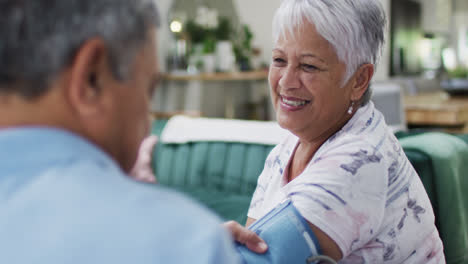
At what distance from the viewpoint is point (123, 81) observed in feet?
1.44

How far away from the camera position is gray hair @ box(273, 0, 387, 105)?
890 millimetres

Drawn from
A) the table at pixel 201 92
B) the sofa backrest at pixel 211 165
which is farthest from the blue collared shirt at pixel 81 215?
the table at pixel 201 92

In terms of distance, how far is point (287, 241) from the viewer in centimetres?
78

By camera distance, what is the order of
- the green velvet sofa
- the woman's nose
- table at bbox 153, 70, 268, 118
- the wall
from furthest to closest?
the wall
table at bbox 153, 70, 268, 118
the green velvet sofa
the woman's nose

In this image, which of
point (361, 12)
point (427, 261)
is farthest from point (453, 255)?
point (361, 12)

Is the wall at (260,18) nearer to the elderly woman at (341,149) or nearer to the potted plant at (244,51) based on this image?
the potted plant at (244,51)

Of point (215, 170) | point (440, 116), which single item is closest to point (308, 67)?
point (215, 170)

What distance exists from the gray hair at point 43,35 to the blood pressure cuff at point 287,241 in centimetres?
47

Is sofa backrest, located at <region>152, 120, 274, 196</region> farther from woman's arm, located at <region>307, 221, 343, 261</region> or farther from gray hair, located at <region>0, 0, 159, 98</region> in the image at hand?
gray hair, located at <region>0, 0, 159, 98</region>

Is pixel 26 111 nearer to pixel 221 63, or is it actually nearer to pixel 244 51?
pixel 221 63

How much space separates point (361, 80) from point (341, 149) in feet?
0.66

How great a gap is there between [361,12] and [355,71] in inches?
4.8

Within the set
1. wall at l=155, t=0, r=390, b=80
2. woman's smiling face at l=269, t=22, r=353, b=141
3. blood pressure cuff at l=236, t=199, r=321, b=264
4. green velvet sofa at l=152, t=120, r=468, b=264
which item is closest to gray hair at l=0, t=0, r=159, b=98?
blood pressure cuff at l=236, t=199, r=321, b=264

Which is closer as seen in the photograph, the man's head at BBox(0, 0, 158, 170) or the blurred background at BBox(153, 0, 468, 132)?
the man's head at BBox(0, 0, 158, 170)
